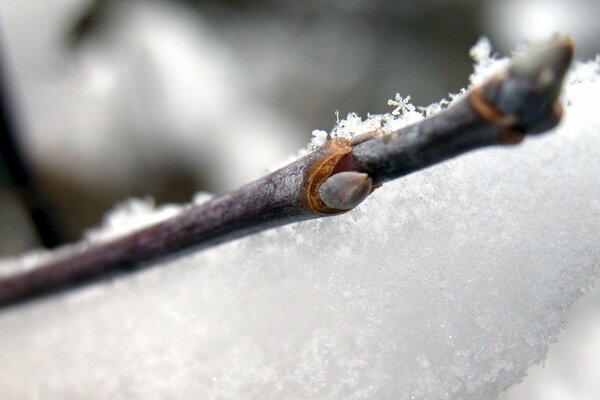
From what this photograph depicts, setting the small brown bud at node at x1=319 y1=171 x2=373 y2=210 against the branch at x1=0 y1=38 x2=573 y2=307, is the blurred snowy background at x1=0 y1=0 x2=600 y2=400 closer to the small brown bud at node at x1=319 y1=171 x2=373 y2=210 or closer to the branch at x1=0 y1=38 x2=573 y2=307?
the branch at x1=0 y1=38 x2=573 y2=307

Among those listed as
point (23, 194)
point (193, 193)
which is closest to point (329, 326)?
point (193, 193)

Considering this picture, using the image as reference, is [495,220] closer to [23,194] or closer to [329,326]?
[329,326]

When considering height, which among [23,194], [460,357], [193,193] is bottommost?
[460,357]

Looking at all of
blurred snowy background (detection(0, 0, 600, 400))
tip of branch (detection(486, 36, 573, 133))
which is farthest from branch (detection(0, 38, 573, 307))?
Answer: blurred snowy background (detection(0, 0, 600, 400))

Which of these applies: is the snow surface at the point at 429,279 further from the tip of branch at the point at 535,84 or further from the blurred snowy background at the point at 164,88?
the blurred snowy background at the point at 164,88

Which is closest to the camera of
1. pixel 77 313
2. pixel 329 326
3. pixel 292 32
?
pixel 329 326

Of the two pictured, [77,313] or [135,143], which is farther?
[135,143]
